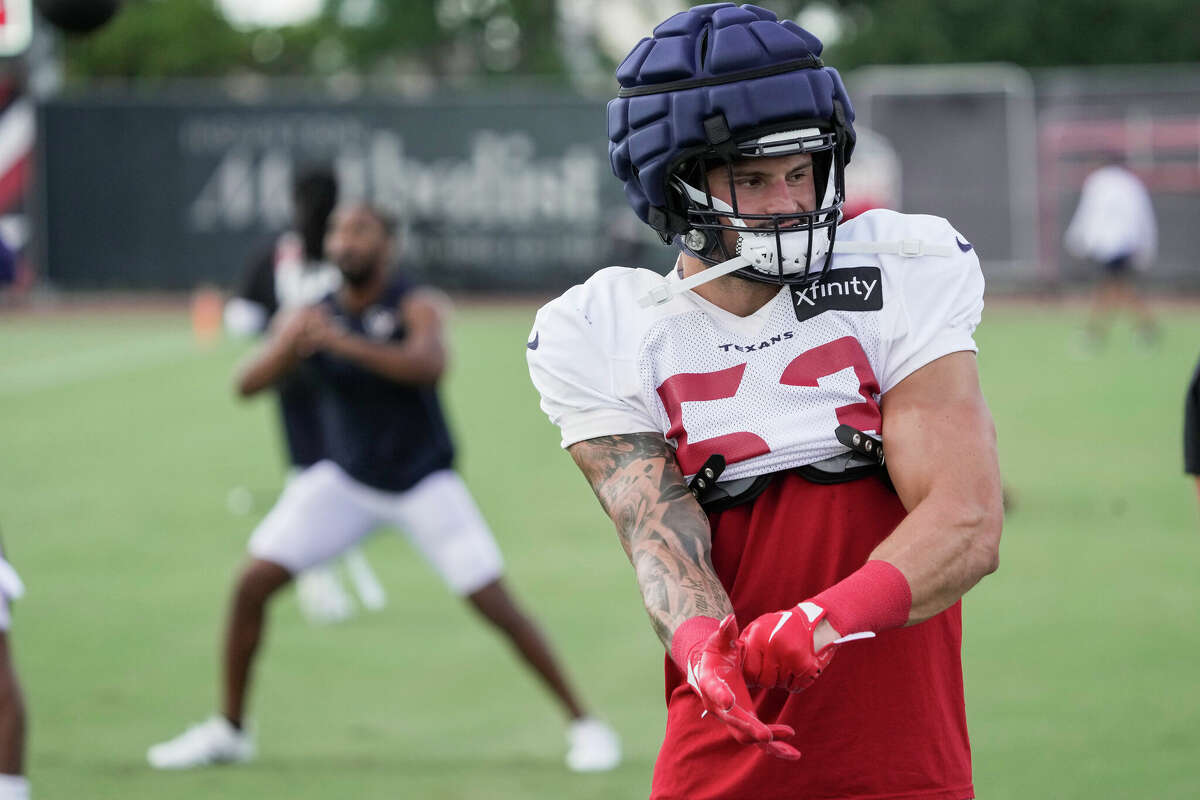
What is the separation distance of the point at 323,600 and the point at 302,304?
1.66m

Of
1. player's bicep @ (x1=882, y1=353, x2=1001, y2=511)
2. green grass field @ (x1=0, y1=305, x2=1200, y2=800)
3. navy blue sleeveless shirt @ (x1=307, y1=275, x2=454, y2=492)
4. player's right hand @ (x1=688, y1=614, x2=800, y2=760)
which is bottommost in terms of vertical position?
green grass field @ (x1=0, y1=305, x2=1200, y2=800)

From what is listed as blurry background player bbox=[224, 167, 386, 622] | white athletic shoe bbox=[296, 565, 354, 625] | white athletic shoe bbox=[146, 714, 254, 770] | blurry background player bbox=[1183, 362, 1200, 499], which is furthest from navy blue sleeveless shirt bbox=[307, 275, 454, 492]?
blurry background player bbox=[1183, 362, 1200, 499]

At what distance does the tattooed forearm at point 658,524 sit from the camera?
9.27ft

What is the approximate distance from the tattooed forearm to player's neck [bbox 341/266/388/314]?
3852mm

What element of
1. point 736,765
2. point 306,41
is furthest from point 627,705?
point 306,41

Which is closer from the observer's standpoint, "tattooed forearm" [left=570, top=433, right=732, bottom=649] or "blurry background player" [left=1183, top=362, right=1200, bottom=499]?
"tattooed forearm" [left=570, top=433, right=732, bottom=649]

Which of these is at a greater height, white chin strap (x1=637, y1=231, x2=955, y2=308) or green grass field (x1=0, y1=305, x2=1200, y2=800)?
white chin strap (x1=637, y1=231, x2=955, y2=308)

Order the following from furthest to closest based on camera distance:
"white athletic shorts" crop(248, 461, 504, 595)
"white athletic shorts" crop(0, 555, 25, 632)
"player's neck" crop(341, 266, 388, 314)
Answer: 1. "player's neck" crop(341, 266, 388, 314)
2. "white athletic shorts" crop(248, 461, 504, 595)
3. "white athletic shorts" crop(0, 555, 25, 632)

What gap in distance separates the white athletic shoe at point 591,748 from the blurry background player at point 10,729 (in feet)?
8.20

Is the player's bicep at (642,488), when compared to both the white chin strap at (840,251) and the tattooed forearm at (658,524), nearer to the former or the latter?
the tattooed forearm at (658,524)

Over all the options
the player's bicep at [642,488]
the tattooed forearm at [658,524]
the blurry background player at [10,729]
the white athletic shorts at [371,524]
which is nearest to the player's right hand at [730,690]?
the tattooed forearm at [658,524]

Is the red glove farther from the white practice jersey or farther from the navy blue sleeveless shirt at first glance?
the navy blue sleeveless shirt

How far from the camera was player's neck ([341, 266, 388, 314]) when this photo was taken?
6805mm

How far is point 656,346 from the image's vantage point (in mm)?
2992
